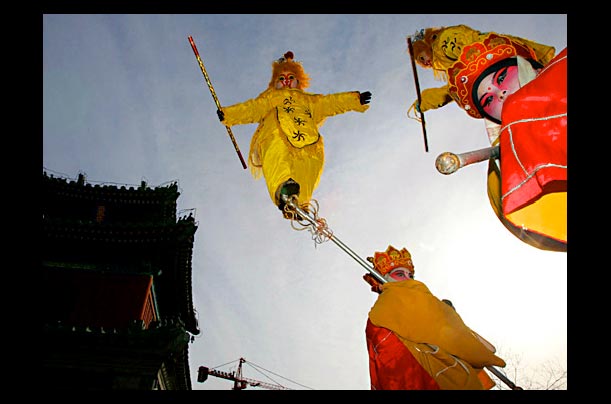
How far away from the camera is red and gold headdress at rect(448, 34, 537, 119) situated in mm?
3572

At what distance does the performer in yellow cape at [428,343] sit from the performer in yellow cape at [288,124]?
1196 mm

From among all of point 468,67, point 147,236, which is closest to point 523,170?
point 468,67

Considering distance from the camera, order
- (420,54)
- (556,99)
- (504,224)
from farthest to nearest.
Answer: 1. (420,54)
2. (504,224)
3. (556,99)

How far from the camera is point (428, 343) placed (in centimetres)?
393

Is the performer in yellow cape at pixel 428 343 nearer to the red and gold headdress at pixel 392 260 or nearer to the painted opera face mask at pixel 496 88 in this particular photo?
the red and gold headdress at pixel 392 260

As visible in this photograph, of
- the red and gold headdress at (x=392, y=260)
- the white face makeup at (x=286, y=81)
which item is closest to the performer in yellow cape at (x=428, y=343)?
the red and gold headdress at (x=392, y=260)

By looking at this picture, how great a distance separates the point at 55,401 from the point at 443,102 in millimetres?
3963

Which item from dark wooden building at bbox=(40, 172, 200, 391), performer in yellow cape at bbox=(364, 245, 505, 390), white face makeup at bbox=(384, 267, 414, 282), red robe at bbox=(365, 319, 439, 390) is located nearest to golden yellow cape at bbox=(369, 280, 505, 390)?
performer in yellow cape at bbox=(364, 245, 505, 390)

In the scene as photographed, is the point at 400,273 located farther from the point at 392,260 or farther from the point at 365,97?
the point at 365,97

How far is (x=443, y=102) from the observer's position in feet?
15.6

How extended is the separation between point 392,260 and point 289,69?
8.28ft

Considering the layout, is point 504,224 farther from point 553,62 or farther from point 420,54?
point 420,54

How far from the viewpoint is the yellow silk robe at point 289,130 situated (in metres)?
4.46

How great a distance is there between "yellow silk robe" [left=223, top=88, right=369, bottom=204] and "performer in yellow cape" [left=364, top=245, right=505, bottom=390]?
3.97 feet
